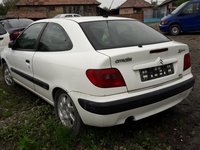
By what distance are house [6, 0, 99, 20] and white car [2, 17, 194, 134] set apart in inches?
1462

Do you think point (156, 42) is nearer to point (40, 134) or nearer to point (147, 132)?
point (147, 132)

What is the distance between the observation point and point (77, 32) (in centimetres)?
317

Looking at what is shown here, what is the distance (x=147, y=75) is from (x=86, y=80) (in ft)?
2.36

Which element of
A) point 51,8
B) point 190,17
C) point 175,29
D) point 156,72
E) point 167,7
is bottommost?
point 175,29

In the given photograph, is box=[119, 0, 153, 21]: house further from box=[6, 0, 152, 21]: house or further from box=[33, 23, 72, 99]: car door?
box=[33, 23, 72, 99]: car door

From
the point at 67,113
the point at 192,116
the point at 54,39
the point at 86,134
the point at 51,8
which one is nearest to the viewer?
the point at 86,134

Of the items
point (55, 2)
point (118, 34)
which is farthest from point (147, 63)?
point (55, 2)

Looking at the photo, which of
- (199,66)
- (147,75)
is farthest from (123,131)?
(199,66)

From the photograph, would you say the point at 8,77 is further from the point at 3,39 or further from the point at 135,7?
the point at 135,7

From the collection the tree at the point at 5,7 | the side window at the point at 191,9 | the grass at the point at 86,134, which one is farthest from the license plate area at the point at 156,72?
the tree at the point at 5,7

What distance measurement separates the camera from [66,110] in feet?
10.9

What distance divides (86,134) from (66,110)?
42cm

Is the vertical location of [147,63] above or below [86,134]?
above

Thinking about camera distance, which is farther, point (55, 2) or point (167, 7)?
point (167, 7)
